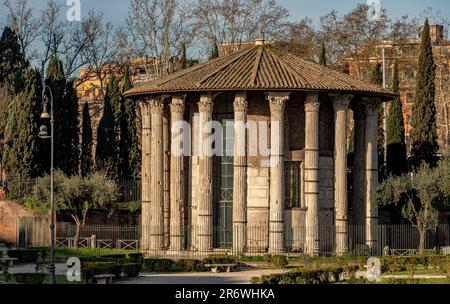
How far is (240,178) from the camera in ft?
203

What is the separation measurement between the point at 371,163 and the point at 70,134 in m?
20.8

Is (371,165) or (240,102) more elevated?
(240,102)

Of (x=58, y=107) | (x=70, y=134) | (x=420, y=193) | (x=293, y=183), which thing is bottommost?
(x=420, y=193)

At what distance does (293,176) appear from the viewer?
63719mm

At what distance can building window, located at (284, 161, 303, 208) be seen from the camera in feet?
209

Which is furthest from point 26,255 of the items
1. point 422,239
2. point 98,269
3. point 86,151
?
point 86,151

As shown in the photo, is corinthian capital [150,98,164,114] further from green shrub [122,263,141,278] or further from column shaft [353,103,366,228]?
green shrub [122,263,141,278]

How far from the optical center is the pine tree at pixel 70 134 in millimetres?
77562

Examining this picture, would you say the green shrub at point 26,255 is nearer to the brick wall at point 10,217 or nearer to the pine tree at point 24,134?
the brick wall at point 10,217

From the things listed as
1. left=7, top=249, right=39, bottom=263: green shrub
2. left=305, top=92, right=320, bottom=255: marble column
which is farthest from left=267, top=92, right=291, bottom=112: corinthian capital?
left=7, top=249, right=39, bottom=263: green shrub

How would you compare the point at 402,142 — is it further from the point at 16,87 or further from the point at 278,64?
the point at 16,87

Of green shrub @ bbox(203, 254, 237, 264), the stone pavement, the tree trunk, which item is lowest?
the stone pavement

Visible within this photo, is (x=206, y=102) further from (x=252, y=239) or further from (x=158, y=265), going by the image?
(x=158, y=265)

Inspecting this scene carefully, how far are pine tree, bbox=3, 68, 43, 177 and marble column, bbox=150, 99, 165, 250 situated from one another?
10787 mm
